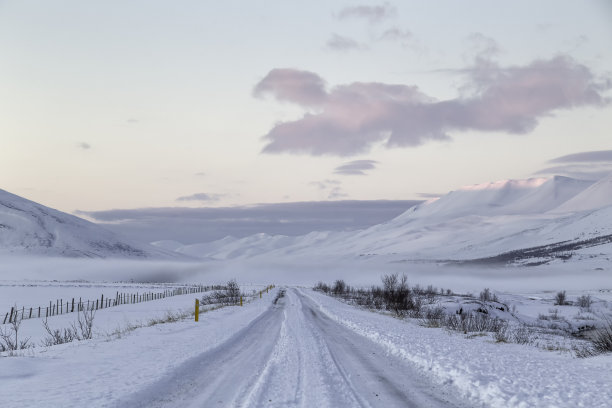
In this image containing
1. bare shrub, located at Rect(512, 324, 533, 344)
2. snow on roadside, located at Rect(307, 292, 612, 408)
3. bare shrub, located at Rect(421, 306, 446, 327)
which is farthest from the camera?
bare shrub, located at Rect(421, 306, 446, 327)

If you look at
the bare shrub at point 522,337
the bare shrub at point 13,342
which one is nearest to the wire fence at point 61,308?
the bare shrub at point 13,342

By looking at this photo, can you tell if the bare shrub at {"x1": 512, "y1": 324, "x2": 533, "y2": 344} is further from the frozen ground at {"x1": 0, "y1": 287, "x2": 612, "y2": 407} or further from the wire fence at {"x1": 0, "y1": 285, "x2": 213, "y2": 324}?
the wire fence at {"x1": 0, "y1": 285, "x2": 213, "y2": 324}

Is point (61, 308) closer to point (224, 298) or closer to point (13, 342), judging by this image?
point (13, 342)

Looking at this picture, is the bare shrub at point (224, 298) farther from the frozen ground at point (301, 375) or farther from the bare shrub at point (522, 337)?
the frozen ground at point (301, 375)

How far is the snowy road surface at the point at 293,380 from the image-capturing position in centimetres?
796

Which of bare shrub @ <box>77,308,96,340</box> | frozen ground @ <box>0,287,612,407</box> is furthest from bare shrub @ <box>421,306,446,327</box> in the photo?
bare shrub @ <box>77,308,96,340</box>

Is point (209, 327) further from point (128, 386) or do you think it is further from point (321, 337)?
point (128, 386)

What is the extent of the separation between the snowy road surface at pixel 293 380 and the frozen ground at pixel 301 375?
0.02 m

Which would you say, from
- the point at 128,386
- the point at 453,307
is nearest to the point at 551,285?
the point at 453,307

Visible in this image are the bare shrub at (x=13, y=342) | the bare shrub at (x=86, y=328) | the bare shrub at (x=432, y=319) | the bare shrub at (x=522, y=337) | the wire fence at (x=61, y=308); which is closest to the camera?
the bare shrub at (x=13, y=342)

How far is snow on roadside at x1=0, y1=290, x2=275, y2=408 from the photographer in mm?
7957

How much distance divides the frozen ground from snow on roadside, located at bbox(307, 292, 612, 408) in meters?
0.02

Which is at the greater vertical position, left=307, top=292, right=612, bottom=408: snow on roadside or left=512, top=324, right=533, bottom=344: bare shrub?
left=307, top=292, right=612, bottom=408: snow on roadside

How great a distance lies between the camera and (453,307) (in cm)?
4000
